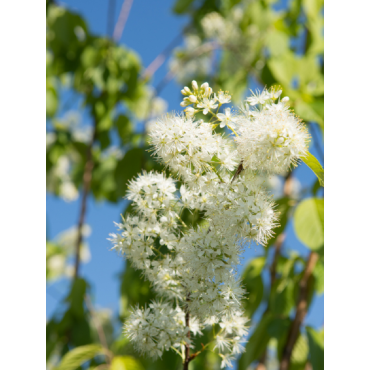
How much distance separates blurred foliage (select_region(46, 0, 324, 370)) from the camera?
129 centimetres

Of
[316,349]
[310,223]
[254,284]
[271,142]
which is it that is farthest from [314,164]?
[254,284]

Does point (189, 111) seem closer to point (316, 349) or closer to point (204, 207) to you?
point (204, 207)

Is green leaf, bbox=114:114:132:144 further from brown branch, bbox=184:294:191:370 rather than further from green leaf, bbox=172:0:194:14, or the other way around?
brown branch, bbox=184:294:191:370

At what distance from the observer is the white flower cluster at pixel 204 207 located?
2.11ft

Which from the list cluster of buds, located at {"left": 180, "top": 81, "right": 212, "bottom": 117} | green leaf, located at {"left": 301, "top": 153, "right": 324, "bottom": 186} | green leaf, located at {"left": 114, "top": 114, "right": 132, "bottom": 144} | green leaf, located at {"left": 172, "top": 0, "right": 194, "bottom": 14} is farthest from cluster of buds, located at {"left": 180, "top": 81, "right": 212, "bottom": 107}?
green leaf, located at {"left": 172, "top": 0, "right": 194, "bottom": 14}

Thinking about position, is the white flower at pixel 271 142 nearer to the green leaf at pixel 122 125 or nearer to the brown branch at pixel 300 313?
the brown branch at pixel 300 313

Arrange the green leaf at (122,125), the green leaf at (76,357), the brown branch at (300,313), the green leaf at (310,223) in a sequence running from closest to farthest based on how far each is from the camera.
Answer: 1. the green leaf at (310,223)
2. the green leaf at (76,357)
3. the brown branch at (300,313)
4. the green leaf at (122,125)

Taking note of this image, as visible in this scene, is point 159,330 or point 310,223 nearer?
point 159,330

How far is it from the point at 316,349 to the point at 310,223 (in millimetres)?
422

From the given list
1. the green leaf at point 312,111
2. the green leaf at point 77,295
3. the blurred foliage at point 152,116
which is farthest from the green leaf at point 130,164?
the green leaf at point 312,111

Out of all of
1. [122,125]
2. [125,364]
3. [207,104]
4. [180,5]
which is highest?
[180,5]

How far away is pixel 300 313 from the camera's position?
1422 millimetres

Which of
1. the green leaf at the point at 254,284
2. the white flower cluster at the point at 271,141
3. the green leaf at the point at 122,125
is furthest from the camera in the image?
the green leaf at the point at 122,125

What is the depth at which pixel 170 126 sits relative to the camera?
684 millimetres
